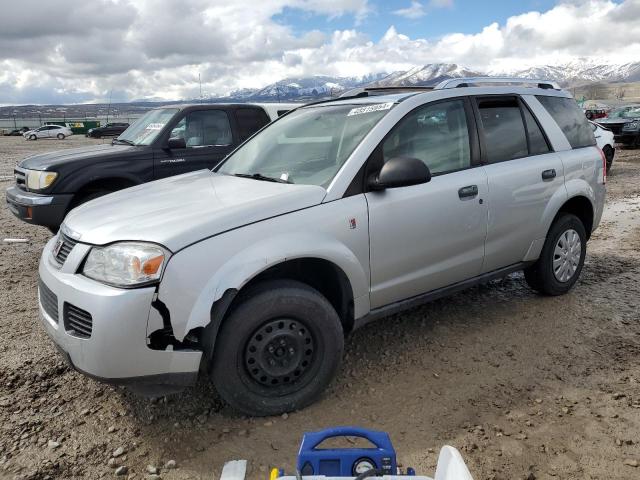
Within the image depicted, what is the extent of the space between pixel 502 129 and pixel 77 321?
3172mm

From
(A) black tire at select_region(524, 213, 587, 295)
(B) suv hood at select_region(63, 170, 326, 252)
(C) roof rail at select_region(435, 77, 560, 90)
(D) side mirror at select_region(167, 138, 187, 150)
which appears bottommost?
(A) black tire at select_region(524, 213, 587, 295)

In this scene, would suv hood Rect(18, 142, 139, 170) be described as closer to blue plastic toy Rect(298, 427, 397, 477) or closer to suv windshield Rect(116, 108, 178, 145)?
suv windshield Rect(116, 108, 178, 145)

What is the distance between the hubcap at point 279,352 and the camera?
266 cm

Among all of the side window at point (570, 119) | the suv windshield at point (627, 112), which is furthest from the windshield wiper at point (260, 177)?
the suv windshield at point (627, 112)

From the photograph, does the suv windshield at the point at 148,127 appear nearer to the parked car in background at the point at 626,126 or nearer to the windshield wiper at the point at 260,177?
the windshield wiper at the point at 260,177

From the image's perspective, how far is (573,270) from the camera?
4461 millimetres

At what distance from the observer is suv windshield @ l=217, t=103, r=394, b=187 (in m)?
3.15

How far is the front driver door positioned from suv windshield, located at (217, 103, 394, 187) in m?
0.22

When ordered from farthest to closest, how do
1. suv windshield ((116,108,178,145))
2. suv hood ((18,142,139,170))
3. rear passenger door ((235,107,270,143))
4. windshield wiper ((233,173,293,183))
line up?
rear passenger door ((235,107,270,143))
suv windshield ((116,108,178,145))
suv hood ((18,142,139,170))
windshield wiper ((233,173,293,183))

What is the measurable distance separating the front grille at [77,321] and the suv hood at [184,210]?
346 mm

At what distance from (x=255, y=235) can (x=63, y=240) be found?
1.16 m

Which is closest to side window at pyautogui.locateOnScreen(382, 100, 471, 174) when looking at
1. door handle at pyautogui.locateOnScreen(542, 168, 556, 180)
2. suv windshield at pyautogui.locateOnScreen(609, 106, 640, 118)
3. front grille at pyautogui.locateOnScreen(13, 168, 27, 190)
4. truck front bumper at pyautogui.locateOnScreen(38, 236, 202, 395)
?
door handle at pyautogui.locateOnScreen(542, 168, 556, 180)

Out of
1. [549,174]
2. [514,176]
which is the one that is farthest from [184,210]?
[549,174]

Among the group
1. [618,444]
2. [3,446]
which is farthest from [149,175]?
[618,444]
